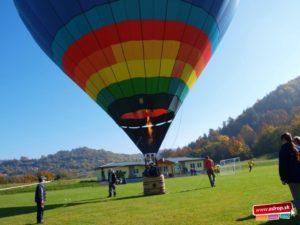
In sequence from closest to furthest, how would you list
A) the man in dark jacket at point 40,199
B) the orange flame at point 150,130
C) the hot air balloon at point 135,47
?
1. the man in dark jacket at point 40,199
2. the hot air balloon at point 135,47
3. the orange flame at point 150,130

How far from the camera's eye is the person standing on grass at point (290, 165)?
723cm

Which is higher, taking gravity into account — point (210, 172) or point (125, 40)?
point (125, 40)

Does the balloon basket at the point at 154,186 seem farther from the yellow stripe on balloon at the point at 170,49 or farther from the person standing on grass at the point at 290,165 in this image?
the person standing on grass at the point at 290,165

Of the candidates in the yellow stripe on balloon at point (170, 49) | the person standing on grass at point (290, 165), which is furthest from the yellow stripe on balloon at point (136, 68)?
the person standing on grass at point (290, 165)

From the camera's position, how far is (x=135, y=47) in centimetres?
1656

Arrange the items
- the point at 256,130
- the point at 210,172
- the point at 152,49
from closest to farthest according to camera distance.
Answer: the point at 152,49 < the point at 210,172 < the point at 256,130

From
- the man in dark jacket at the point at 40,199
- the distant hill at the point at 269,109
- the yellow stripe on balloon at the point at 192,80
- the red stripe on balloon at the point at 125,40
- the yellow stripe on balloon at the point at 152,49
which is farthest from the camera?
the distant hill at the point at 269,109

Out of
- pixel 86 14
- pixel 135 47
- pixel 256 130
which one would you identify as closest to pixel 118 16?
pixel 86 14

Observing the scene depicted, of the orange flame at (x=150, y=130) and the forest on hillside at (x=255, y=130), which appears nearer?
the orange flame at (x=150, y=130)

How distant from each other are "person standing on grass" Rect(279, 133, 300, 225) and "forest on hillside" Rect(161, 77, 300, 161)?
10287 centimetres

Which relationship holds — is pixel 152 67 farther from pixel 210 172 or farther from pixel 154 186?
pixel 210 172

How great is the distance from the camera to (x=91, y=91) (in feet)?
61.7

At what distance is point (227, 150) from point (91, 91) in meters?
103

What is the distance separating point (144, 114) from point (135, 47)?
→ 3.11 meters
